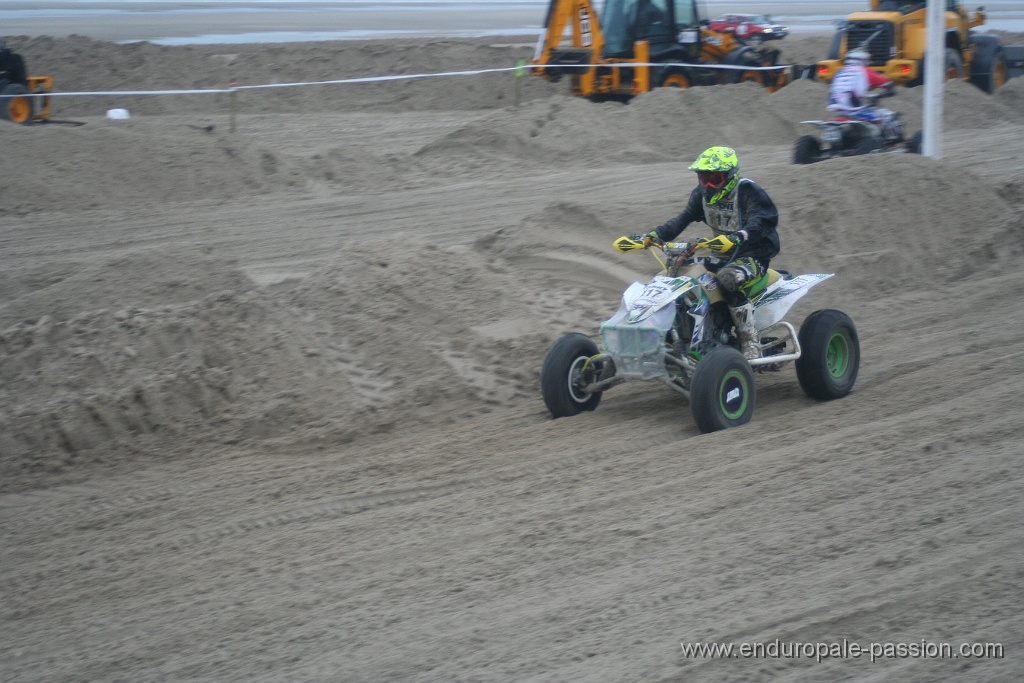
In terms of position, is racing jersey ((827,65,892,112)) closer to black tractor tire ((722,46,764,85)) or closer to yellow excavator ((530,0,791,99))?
yellow excavator ((530,0,791,99))

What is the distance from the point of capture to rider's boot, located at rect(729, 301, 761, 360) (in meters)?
7.30

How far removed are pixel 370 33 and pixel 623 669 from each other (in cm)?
3390

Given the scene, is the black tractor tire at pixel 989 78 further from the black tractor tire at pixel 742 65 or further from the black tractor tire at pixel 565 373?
the black tractor tire at pixel 565 373

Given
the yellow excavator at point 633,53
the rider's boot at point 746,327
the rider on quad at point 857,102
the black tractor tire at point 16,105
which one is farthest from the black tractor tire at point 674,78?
the rider's boot at point 746,327

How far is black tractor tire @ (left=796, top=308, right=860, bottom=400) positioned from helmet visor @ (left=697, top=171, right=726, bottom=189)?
1208 mm

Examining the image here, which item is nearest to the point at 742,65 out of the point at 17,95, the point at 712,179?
the point at 17,95

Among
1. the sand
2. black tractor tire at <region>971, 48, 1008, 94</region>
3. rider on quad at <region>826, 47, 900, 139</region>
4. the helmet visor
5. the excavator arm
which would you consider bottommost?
the sand

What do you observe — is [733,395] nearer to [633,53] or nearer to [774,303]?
[774,303]

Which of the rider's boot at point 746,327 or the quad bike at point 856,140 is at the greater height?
the quad bike at point 856,140

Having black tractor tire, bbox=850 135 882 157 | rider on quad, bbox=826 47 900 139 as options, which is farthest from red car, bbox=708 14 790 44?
black tractor tire, bbox=850 135 882 157

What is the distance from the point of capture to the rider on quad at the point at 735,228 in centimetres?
698

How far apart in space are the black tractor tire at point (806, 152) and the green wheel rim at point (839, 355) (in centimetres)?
792

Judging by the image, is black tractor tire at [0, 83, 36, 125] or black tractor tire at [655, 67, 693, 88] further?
black tractor tire at [655, 67, 693, 88]

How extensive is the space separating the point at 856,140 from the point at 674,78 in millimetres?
6441
